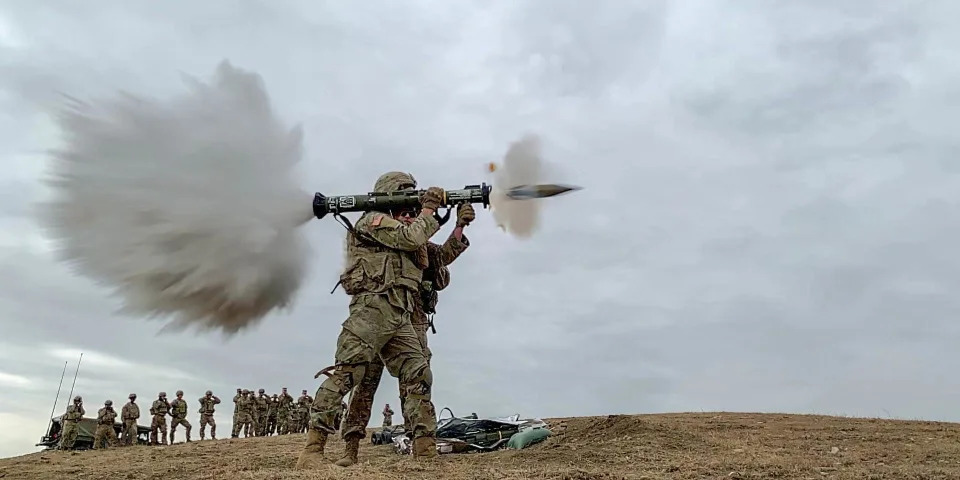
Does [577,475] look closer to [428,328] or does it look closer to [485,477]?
[485,477]

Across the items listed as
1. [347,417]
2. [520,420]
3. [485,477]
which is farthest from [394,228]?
[520,420]

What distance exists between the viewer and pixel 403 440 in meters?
12.6

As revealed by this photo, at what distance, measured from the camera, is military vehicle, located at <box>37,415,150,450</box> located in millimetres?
24578

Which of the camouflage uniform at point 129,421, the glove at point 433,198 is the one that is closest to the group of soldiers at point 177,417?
the camouflage uniform at point 129,421

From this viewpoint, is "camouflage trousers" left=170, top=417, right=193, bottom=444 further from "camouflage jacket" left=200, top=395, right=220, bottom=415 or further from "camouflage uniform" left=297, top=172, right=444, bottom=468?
"camouflage uniform" left=297, top=172, right=444, bottom=468

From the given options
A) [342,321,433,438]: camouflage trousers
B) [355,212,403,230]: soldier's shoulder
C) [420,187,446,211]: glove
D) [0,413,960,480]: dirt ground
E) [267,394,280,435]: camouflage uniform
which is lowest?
[0,413,960,480]: dirt ground

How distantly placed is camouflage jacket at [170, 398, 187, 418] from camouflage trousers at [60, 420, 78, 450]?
2.92 meters

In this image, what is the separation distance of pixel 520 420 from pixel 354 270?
532 cm

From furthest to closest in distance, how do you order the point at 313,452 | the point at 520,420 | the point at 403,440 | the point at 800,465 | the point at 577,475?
1. the point at 520,420
2. the point at 403,440
3. the point at 313,452
4. the point at 800,465
5. the point at 577,475

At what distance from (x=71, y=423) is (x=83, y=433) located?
762mm

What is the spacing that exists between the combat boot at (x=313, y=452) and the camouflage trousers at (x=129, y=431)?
1771 centimetres

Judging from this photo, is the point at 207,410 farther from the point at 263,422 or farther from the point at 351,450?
the point at 351,450

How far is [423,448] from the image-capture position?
32.8 feet

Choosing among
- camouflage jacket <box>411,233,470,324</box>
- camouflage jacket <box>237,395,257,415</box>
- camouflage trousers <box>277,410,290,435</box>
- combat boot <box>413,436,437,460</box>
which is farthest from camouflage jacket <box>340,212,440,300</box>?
camouflage trousers <box>277,410,290,435</box>
